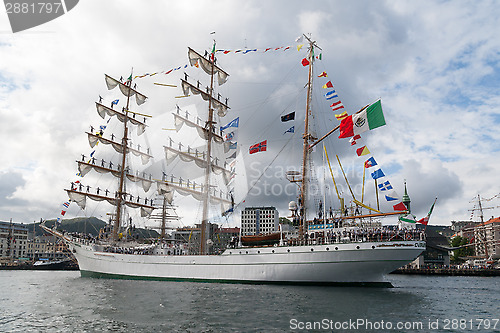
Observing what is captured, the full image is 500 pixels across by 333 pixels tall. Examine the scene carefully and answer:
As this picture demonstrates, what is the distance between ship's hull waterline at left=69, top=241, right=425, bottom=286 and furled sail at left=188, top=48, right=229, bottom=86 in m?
23.2

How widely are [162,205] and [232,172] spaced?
1479cm

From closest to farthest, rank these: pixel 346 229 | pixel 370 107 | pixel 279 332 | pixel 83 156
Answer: pixel 279 332
pixel 370 107
pixel 346 229
pixel 83 156

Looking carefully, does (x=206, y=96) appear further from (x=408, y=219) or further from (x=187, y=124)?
(x=408, y=219)

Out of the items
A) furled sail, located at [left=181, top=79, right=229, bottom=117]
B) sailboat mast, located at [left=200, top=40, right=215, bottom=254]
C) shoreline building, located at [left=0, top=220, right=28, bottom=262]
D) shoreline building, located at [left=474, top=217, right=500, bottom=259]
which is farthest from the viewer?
shoreline building, located at [left=0, top=220, right=28, bottom=262]

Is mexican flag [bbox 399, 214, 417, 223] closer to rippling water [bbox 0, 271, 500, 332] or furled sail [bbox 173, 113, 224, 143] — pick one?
rippling water [bbox 0, 271, 500, 332]

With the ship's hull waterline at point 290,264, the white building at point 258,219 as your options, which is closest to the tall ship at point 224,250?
the ship's hull waterline at point 290,264

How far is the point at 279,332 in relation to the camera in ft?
45.1

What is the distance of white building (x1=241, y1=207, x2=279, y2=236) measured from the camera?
124562 mm

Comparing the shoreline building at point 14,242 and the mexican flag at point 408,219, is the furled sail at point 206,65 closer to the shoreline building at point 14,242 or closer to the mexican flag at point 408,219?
the mexican flag at point 408,219

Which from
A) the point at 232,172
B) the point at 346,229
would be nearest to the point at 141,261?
the point at 232,172

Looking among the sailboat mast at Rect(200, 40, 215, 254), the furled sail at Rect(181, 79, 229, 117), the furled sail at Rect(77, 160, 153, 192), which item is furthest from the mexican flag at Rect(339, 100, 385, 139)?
the furled sail at Rect(77, 160, 153, 192)

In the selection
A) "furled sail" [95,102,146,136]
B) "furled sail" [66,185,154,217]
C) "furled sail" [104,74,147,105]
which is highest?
"furled sail" [104,74,147,105]

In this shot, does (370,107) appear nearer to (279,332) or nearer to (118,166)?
(279,332)

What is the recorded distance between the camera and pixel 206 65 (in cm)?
4444
